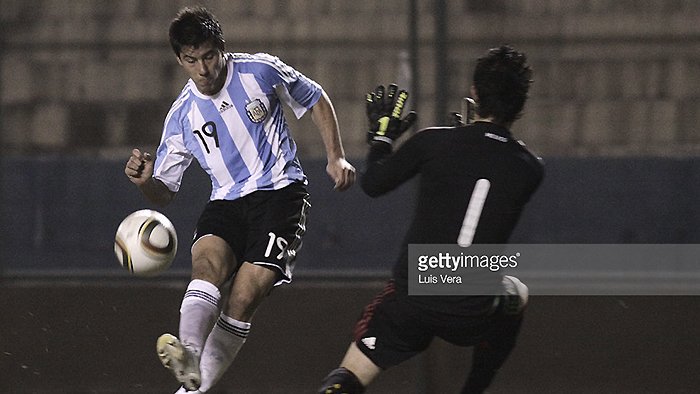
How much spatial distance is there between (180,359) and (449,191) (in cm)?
131

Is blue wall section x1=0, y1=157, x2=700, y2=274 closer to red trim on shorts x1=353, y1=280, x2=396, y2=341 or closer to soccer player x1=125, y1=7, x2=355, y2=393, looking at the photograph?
soccer player x1=125, y1=7, x2=355, y2=393

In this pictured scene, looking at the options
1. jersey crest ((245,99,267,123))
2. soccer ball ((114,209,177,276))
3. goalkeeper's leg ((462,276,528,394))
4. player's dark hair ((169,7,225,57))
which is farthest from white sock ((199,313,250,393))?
player's dark hair ((169,7,225,57))

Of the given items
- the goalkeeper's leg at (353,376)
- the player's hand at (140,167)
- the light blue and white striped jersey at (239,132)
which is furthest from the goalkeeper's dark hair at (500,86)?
the player's hand at (140,167)

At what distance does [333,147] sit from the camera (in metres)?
5.84

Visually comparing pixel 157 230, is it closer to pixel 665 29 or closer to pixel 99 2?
pixel 99 2

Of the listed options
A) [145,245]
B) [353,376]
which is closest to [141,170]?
[145,245]

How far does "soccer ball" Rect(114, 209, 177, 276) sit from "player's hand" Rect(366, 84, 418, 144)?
44.6 inches

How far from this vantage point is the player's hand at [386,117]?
5082 mm

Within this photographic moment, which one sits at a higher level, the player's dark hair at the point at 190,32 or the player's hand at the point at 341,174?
the player's dark hair at the point at 190,32

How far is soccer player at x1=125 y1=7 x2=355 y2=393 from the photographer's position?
557cm

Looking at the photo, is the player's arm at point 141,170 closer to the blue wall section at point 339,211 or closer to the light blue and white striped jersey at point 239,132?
the light blue and white striped jersey at point 239,132

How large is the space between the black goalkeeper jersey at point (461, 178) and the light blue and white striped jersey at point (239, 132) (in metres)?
0.96

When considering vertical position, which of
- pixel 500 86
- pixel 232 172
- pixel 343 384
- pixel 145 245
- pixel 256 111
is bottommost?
pixel 343 384

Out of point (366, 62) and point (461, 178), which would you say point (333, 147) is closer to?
point (461, 178)
